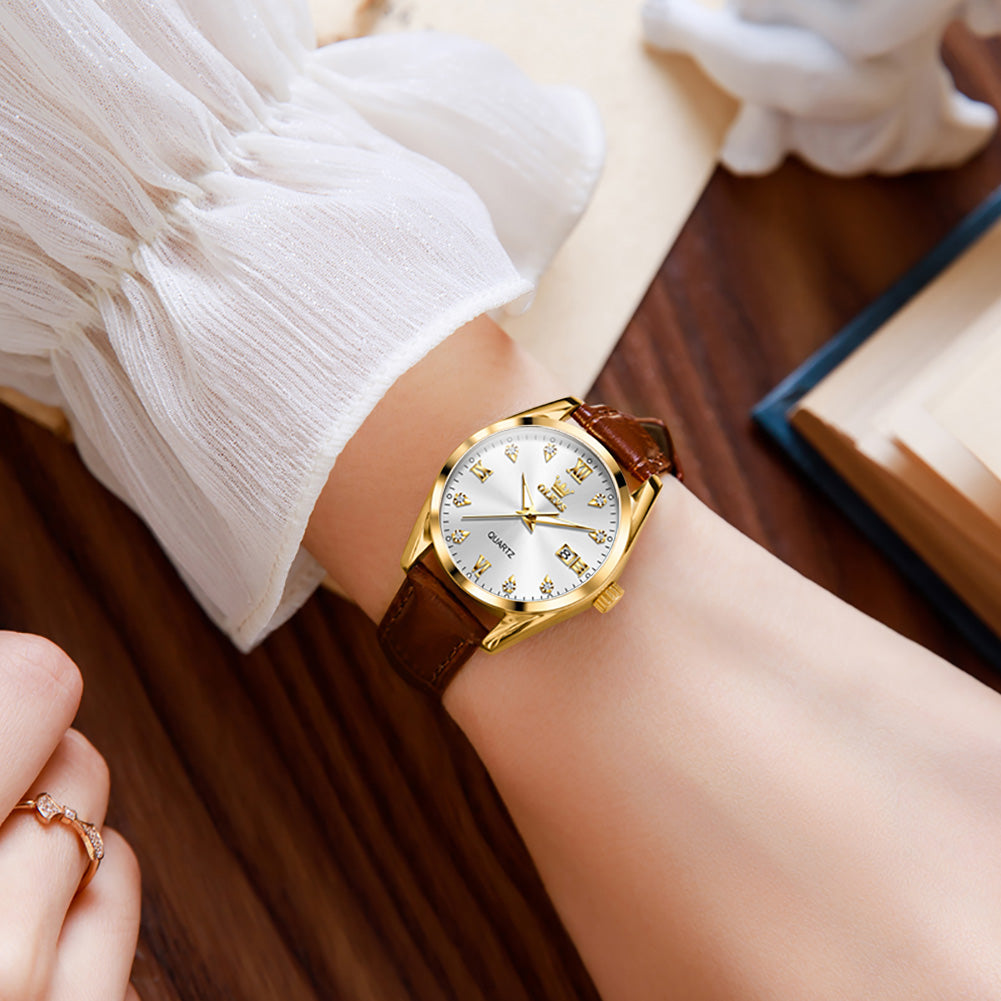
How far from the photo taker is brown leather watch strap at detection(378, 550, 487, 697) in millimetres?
584

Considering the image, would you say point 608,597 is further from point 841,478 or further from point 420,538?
point 841,478

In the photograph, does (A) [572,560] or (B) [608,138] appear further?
(B) [608,138]

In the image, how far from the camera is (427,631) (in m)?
0.59

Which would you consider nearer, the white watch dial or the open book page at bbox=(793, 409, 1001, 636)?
the white watch dial

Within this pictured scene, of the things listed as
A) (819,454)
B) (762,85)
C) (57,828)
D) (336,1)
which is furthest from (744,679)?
(336,1)

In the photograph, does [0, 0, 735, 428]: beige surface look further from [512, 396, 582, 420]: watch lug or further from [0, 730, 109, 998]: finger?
[0, 730, 109, 998]: finger

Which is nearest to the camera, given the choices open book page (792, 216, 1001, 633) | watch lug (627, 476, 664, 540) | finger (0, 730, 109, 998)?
finger (0, 730, 109, 998)

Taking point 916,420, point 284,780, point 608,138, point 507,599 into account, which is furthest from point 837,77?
point 284,780

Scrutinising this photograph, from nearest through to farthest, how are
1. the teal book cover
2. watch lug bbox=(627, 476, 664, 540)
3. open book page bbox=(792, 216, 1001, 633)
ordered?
watch lug bbox=(627, 476, 664, 540) → open book page bbox=(792, 216, 1001, 633) → the teal book cover

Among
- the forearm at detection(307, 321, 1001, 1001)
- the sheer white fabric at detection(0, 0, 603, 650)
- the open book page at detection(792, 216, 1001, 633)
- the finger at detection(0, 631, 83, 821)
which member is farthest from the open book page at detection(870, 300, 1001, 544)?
the finger at detection(0, 631, 83, 821)

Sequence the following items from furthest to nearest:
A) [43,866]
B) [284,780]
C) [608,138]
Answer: [608,138] < [284,780] < [43,866]

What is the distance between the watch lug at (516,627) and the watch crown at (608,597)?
0.07 feet

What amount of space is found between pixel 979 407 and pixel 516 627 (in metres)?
0.37

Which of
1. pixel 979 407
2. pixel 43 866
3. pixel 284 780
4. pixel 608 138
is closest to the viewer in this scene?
pixel 43 866
